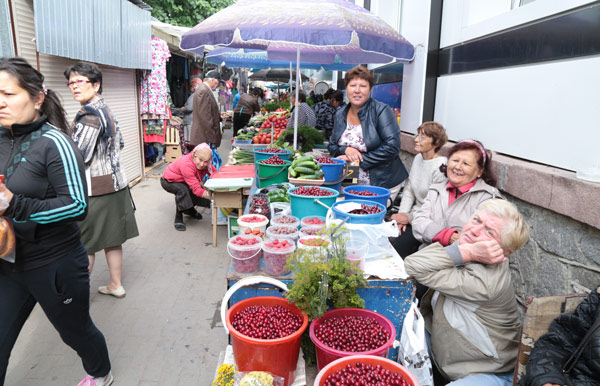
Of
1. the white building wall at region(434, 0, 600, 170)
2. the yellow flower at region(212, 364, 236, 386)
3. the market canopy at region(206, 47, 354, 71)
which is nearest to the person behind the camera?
the yellow flower at region(212, 364, 236, 386)

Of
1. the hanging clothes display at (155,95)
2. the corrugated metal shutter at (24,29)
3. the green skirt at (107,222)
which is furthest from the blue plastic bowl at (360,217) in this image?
the hanging clothes display at (155,95)

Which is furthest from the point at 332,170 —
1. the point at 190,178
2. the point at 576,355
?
the point at 190,178

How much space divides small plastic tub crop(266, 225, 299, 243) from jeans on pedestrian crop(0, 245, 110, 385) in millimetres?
1236

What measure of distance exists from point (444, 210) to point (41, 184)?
279 cm

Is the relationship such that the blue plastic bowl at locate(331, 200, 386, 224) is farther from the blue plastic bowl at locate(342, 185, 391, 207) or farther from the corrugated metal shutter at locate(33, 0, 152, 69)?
the corrugated metal shutter at locate(33, 0, 152, 69)

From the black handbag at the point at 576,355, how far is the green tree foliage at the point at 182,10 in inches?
627

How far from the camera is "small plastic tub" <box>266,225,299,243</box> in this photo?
242 centimetres

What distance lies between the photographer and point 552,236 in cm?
300

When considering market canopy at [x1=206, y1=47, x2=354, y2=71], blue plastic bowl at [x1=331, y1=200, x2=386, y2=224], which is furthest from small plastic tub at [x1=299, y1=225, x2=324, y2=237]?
market canopy at [x1=206, y1=47, x2=354, y2=71]

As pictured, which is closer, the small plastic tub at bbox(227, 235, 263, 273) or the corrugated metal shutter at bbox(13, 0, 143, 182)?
the small plastic tub at bbox(227, 235, 263, 273)

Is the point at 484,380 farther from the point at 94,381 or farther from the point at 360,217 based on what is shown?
the point at 94,381

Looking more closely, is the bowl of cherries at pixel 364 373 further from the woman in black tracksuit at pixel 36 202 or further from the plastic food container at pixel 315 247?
the woman in black tracksuit at pixel 36 202

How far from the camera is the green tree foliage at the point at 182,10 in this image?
14.5 m

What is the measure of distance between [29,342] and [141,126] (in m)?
6.90
